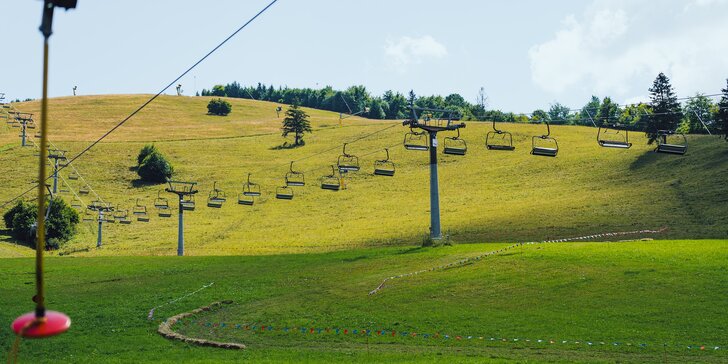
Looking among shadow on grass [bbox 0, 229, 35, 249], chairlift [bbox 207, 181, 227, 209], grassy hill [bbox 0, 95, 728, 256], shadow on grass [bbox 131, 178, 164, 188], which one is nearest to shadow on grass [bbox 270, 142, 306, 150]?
grassy hill [bbox 0, 95, 728, 256]

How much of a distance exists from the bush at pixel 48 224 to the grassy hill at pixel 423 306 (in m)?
45.8

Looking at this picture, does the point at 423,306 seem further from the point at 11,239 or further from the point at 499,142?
the point at 499,142

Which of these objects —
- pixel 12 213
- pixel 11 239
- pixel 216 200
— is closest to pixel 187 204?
pixel 216 200

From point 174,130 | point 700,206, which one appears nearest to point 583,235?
point 700,206

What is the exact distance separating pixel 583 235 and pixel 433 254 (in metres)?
31.3

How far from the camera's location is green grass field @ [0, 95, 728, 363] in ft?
117

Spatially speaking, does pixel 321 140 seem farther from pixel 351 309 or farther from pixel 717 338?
pixel 717 338

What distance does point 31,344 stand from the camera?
3831 cm

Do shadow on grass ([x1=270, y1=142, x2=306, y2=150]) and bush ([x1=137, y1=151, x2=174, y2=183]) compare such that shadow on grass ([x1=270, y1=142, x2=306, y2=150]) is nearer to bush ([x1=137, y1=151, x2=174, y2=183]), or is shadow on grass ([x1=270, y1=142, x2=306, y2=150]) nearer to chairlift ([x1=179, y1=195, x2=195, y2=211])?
bush ([x1=137, y1=151, x2=174, y2=183])

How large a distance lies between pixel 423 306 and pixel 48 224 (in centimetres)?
7620

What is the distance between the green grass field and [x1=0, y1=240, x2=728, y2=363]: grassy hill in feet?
0.53

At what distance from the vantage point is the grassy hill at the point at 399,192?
9350cm

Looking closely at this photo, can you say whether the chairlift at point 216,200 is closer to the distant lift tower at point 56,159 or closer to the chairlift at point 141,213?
the chairlift at point 141,213

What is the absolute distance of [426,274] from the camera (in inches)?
2051
